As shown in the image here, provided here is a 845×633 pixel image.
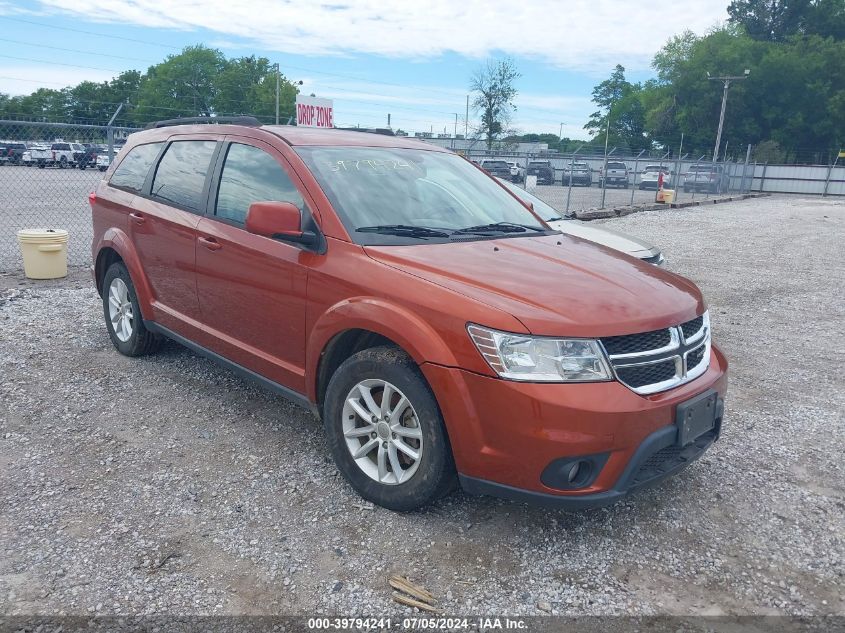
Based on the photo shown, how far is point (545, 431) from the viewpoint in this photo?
2756 mm

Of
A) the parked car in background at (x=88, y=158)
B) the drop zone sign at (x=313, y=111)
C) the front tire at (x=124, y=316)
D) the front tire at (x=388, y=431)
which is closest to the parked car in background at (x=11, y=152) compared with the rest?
the parked car in background at (x=88, y=158)

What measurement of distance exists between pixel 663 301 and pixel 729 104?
Answer: 226 ft

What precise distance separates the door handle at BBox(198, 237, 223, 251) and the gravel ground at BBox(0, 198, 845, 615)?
111 centimetres

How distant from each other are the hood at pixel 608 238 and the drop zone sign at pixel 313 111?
34.5ft

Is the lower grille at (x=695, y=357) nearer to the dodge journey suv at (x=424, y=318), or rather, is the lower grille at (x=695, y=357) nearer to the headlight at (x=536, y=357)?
the dodge journey suv at (x=424, y=318)

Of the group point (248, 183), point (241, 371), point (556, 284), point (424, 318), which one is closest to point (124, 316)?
point (241, 371)

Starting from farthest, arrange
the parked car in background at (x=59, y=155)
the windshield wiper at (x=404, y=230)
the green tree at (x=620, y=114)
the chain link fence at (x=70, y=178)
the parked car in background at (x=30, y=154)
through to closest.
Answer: the green tree at (x=620, y=114)
the parked car in background at (x=59, y=155)
the parked car in background at (x=30, y=154)
the chain link fence at (x=70, y=178)
the windshield wiper at (x=404, y=230)

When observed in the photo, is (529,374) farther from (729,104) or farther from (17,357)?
(729,104)

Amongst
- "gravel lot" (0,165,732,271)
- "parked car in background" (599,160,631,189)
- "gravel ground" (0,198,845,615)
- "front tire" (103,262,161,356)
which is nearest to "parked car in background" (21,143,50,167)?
"gravel lot" (0,165,732,271)

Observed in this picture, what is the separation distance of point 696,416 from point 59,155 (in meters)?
24.6

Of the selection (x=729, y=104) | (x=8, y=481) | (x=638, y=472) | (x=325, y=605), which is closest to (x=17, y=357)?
(x=8, y=481)

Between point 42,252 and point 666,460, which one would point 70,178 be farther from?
point 666,460

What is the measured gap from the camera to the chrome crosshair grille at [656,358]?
2896 millimetres

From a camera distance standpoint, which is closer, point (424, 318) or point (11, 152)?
point (424, 318)
